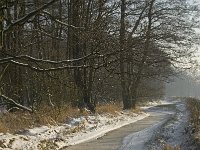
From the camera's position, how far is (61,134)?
15.2 m

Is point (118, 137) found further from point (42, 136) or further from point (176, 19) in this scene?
point (176, 19)

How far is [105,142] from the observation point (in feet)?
50.0

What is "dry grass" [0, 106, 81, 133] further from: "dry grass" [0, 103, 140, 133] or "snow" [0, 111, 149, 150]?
"snow" [0, 111, 149, 150]

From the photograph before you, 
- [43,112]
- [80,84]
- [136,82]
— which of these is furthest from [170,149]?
[136,82]

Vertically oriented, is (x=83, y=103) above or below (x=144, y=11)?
below

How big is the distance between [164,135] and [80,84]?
9.83 metres

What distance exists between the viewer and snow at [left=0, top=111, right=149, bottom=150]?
12.5 m

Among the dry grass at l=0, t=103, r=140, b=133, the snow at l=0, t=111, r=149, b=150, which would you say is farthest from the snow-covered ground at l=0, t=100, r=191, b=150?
the dry grass at l=0, t=103, r=140, b=133

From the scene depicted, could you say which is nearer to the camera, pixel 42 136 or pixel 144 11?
pixel 42 136

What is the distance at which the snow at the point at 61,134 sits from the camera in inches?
493

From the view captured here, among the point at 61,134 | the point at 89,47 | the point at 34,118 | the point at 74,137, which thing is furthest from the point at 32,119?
the point at 89,47

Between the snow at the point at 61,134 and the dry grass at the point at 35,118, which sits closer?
the snow at the point at 61,134

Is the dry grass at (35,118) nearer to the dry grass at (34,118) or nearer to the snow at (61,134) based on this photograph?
the dry grass at (34,118)

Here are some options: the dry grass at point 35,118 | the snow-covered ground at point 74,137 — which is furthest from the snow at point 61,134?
the dry grass at point 35,118
